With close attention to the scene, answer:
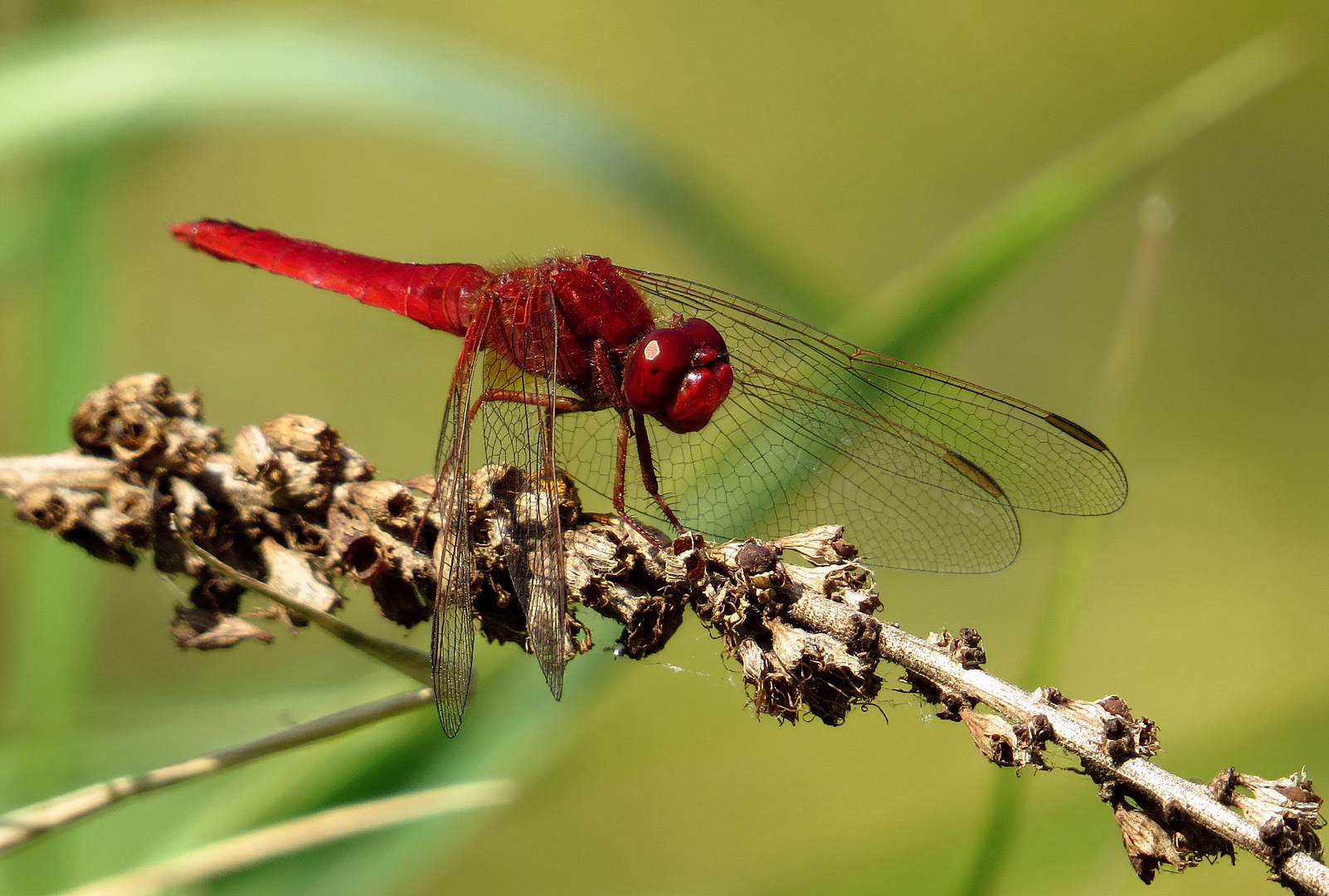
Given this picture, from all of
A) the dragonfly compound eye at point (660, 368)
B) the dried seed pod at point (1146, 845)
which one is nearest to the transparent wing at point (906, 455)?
the dragonfly compound eye at point (660, 368)

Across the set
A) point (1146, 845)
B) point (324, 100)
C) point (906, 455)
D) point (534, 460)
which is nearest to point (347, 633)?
point (534, 460)

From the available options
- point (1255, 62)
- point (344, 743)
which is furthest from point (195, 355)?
point (1255, 62)

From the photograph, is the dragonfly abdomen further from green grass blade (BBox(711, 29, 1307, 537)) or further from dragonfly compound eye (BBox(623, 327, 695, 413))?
green grass blade (BBox(711, 29, 1307, 537))

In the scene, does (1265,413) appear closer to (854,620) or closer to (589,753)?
(589,753)

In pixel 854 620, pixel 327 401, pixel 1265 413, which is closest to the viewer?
pixel 854 620

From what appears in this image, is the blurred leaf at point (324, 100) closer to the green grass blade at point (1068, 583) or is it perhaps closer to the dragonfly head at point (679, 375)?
the dragonfly head at point (679, 375)

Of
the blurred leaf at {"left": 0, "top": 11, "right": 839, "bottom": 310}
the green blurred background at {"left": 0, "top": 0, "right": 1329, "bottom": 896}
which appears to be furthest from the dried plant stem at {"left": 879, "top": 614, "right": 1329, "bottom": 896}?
the blurred leaf at {"left": 0, "top": 11, "right": 839, "bottom": 310}

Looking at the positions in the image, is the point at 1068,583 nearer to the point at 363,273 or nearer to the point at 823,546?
the point at 823,546
